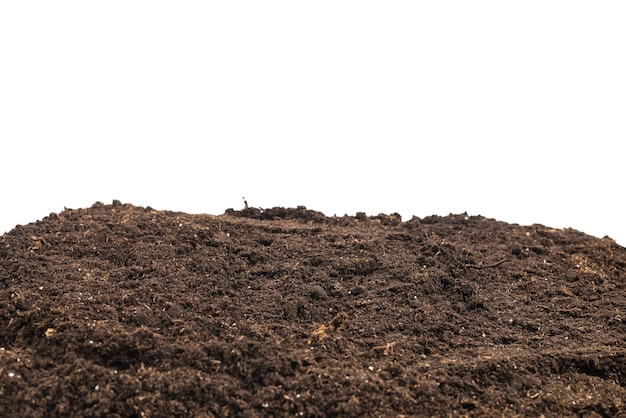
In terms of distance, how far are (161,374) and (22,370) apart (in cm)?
45

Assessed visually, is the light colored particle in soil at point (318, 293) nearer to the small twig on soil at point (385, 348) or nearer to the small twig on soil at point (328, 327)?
the small twig on soil at point (328, 327)

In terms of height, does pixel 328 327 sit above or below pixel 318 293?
below

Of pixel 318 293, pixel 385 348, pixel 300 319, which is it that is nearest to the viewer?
pixel 385 348

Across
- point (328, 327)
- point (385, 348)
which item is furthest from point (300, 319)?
point (385, 348)

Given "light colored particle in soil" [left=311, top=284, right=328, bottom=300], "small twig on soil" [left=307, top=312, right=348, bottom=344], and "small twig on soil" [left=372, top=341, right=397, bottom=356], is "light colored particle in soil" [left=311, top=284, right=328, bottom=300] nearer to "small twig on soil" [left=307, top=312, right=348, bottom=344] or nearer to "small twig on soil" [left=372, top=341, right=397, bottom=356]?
"small twig on soil" [left=307, top=312, right=348, bottom=344]

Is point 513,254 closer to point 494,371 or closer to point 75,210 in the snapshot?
point 494,371

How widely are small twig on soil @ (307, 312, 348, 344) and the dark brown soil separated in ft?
0.04

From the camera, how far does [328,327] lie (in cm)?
281

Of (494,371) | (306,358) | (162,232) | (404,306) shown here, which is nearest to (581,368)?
(494,371)

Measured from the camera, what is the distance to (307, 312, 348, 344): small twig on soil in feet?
8.96

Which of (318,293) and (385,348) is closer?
(385,348)

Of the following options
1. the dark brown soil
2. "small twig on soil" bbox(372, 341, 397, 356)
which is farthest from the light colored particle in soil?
"small twig on soil" bbox(372, 341, 397, 356)

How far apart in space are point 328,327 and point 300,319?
5.4 inches

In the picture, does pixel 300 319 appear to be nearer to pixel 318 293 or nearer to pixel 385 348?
pixel 318 293
